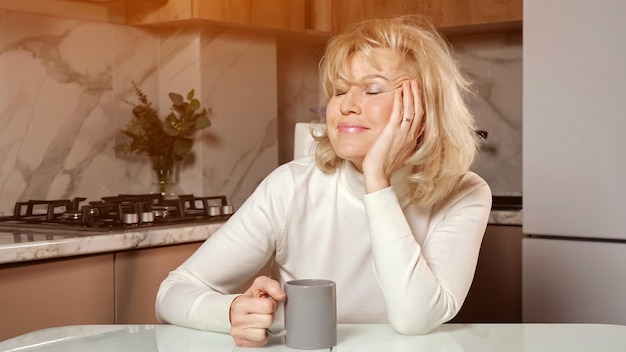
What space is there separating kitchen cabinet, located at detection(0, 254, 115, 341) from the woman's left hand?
2.96 ft

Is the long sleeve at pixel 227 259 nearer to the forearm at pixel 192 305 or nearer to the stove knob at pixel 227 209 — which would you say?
the forearm at pixel 192 305

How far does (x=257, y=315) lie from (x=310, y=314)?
87mm

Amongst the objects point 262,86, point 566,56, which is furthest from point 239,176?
point 566,56

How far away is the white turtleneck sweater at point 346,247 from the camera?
4.56ft

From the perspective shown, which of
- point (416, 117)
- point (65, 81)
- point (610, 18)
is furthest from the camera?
point (65, 81)

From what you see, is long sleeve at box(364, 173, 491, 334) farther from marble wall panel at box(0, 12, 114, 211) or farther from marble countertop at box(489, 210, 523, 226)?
marble wall panel at box(0, 12, 114, 211)

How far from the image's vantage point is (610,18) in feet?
8.04

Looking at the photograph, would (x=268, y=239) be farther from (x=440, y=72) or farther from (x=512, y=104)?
(x=512, y=104)

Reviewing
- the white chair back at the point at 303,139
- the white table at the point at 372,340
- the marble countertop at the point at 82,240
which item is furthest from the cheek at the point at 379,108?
the marble countertop at the point at 82,240

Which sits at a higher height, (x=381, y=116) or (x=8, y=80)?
(x=8, y=80)

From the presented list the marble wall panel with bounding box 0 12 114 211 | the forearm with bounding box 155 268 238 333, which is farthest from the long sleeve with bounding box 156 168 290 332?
the marble wall panel with bounding box 0 12 114 211

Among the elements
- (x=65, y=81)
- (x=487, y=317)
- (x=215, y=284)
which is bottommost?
(x=487, y=317)

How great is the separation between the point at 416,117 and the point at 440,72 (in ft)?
0.39

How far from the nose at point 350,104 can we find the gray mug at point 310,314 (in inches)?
18.0
